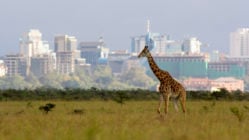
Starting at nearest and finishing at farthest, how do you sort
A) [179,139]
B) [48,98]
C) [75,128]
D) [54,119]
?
1. [179,139]
2. [75,128]
3. [54,119]
4. [48,98]

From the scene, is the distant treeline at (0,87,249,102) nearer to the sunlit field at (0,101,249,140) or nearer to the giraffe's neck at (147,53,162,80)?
the giraffe's neck at (147,53,162,80)

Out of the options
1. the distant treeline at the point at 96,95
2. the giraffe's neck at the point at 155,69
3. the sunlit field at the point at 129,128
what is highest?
the giraffe's neck at the point at 155,69

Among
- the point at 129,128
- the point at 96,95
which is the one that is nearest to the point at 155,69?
the point at 129,128

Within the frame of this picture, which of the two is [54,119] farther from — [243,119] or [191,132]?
[191,132]

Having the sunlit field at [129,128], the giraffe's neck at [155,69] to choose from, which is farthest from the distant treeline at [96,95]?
the sunlit field at [129,128]

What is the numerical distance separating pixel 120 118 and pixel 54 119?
1.33 m

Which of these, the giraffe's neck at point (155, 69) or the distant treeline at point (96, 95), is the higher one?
the giraffe's neck at point (155, 69)

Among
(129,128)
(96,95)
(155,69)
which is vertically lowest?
(96,95)

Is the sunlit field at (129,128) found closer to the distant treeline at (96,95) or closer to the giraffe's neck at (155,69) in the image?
the giraffe's neck at (155,69)

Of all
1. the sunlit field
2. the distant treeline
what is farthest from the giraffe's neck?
the distant treeline

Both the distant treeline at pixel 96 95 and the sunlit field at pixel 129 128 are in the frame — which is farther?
the distant treeline at pixel 96 95

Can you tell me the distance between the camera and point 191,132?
50.5 ft

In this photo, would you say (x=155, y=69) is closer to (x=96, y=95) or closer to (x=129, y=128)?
(x=129, y=128)

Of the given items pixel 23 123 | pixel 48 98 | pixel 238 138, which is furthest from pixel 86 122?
pixel 48 98
